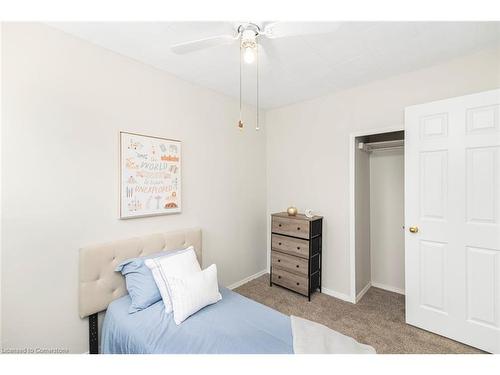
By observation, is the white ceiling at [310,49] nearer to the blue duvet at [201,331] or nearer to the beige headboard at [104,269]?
the beige headboard at [104,269]

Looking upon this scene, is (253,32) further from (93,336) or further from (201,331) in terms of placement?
(93,336)

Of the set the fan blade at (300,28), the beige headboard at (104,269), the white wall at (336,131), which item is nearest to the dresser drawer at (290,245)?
the white wall at (336,131)

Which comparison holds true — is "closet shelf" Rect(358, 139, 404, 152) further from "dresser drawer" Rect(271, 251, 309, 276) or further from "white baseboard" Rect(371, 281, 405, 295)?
"white baseboard" Rect(371, 281, 405, 295)

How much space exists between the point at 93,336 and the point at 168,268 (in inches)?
30.3

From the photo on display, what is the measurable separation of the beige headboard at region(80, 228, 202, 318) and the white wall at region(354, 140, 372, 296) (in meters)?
2.23

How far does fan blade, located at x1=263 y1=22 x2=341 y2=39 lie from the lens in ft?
3.87

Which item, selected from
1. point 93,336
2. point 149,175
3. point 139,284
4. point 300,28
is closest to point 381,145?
point 300,28

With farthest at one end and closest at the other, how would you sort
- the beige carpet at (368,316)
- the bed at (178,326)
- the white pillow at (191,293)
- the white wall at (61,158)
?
the beige carpet at (368,316), the white pillow at (191,293), the white wall at (61,158), the bed at (178,326)

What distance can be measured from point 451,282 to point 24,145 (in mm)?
3376

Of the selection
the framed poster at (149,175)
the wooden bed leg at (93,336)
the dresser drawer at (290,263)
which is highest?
the framed poster at (149,175)

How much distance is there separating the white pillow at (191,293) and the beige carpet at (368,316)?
109 centimetres

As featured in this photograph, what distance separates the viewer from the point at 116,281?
186 centimetres

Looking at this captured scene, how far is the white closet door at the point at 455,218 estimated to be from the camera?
1793mm

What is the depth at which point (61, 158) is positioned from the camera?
1.65 m
